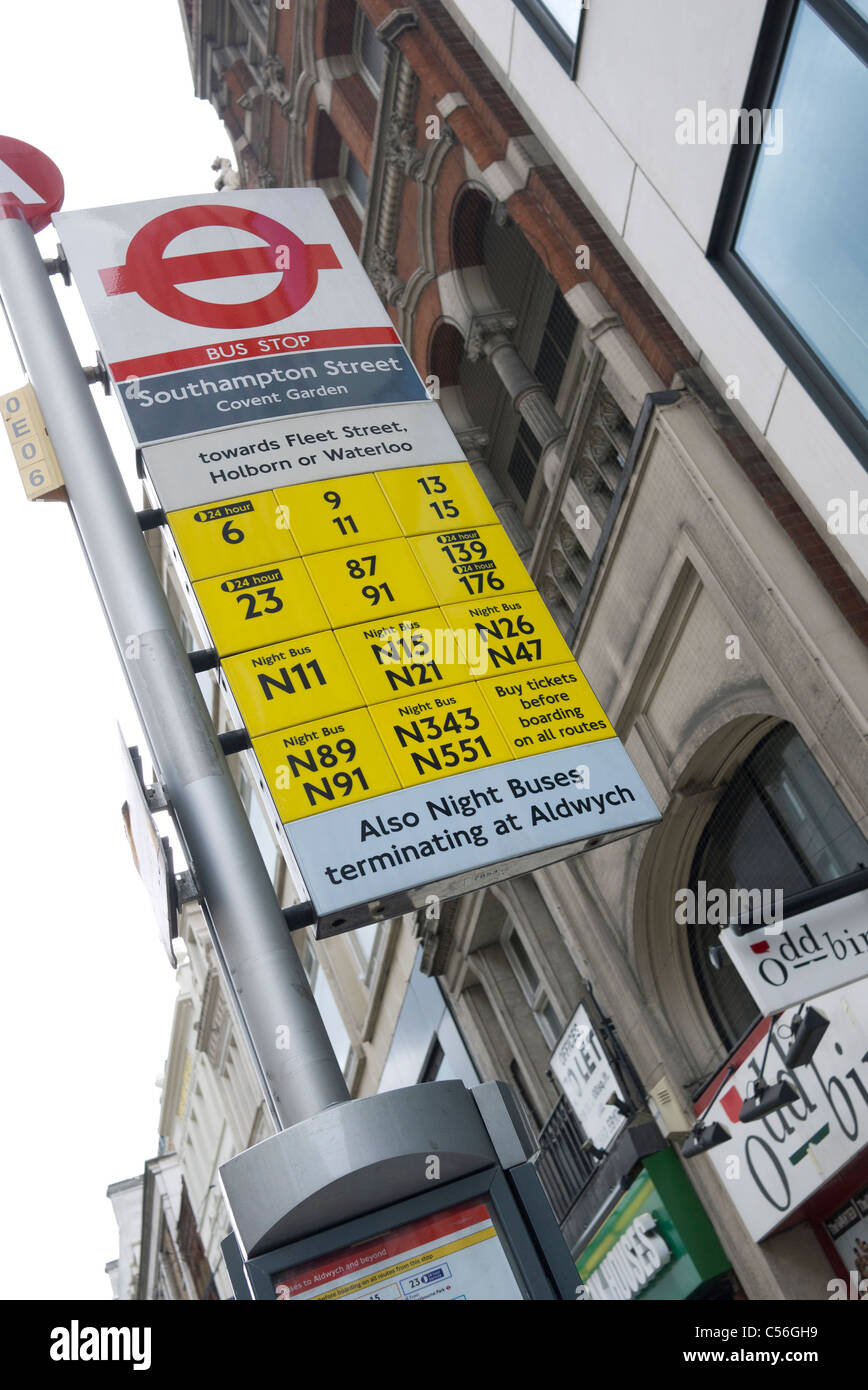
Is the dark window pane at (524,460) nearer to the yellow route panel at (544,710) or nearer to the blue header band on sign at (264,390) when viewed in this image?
the blue header band on sign at (264,390)

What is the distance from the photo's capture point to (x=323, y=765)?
6.32m

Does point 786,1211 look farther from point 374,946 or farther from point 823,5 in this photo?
point 374,946

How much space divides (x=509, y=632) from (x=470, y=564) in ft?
2.02

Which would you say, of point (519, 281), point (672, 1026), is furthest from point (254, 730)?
point (519, 281)

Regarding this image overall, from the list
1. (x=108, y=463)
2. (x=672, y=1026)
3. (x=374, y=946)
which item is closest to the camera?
(x=108, y=463)

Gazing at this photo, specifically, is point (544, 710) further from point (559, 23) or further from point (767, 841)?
point (559, 23)

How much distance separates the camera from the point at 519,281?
16562 mm

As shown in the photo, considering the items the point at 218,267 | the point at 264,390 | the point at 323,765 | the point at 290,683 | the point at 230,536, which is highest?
the point at 218,267

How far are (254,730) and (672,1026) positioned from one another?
828 centimetres

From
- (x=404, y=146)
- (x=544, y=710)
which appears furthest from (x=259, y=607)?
(x=404, y=146)

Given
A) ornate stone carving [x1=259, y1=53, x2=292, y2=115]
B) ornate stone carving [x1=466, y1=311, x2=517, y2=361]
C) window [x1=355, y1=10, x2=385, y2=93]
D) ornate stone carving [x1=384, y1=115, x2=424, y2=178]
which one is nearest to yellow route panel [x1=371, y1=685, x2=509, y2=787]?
ornate stone carving [x1=466, y1=311, x2=517, y2=361]

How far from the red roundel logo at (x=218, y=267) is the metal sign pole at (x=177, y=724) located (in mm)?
1009

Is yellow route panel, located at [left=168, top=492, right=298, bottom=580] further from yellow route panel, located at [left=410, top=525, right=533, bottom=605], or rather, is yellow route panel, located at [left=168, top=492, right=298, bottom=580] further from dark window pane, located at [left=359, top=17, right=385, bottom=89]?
dark window pane, located at [left=359, top=17, right=385, bottom=89]

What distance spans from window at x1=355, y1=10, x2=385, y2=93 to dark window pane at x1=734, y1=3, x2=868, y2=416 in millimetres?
12475
